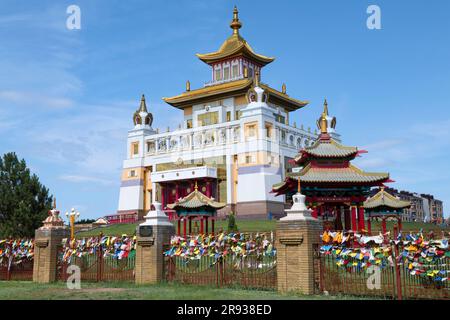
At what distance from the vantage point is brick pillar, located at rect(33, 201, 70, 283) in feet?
66.0

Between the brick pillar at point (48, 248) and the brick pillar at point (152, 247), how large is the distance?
4243mm

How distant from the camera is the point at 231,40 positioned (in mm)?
67000

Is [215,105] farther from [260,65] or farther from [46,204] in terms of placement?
[46,204]

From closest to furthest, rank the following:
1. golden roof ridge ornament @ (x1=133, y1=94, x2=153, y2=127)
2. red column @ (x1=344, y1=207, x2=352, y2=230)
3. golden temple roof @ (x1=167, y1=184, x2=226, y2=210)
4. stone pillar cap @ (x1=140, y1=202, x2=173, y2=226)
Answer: stone pillar cap @ (x1=140, y1=202, x2=173, y2=226)
red column @ (x1=344, y1=207, x2=352, y2=230)
golden temple roof @ (x1=167, y1=184, x2=226, y2=210)
golden roof ridge ornament @ (x1=133, y1=94, x2=153, y2=127)

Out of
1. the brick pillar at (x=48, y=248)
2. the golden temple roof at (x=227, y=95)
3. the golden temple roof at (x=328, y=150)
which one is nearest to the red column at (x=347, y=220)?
the golden temple roof at (x=328, y=150)

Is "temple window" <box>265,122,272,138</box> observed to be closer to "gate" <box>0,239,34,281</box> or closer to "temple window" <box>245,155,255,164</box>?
"temple window" <box>245,155,255,164</box>

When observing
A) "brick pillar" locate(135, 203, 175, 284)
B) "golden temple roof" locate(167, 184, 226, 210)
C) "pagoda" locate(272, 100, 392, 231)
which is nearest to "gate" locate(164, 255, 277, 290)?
"brick pillar" locate(135, 203, 175, 284)

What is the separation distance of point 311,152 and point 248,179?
24319mm

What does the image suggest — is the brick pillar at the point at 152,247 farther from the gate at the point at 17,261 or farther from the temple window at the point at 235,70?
the temple window at the point at 235,70

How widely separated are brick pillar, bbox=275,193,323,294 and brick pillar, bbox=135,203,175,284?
4885mm

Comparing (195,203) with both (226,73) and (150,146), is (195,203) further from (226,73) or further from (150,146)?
(226,73)

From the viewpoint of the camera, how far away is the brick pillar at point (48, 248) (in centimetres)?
2011

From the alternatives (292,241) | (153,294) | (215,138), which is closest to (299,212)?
(292,241)

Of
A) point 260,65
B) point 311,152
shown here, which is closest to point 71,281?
point 311,152
